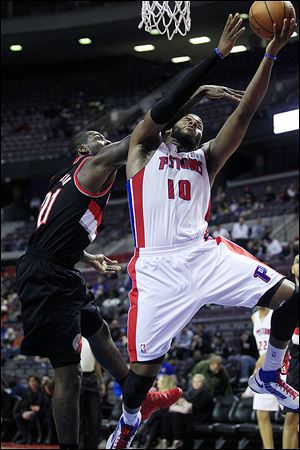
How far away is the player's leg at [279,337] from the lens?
20.8 ft

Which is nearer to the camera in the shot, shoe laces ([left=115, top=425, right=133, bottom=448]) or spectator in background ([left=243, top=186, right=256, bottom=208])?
shoe laces ([left=115, top=425, right=133, bottom=448])

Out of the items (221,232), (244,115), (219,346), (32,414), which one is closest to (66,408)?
(244,115)

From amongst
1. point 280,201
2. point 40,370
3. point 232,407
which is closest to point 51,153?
point 280,201

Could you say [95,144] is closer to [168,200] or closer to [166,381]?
[168,200]

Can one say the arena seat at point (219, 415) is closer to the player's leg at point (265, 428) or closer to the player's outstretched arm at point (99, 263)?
the player's leg at point (265, 428)

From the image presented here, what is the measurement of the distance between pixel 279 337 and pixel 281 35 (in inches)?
85.4

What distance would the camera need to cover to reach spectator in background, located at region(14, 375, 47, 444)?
15.2 m

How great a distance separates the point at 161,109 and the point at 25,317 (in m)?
1.82

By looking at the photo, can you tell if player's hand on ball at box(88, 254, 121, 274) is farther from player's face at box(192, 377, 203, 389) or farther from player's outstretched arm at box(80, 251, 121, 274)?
player's face at box(192, 377, 203, 389)

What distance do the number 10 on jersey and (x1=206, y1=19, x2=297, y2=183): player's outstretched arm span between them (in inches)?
13.0

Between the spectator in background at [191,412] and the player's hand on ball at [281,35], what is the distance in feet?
26.1

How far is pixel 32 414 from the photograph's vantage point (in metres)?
15.1

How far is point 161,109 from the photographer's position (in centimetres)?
608

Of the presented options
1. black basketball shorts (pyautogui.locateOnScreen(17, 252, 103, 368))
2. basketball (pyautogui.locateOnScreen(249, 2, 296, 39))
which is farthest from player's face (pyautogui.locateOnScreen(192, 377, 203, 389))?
basketball (pyautogui.locateOnScreen(249, 2, 296, 39))
